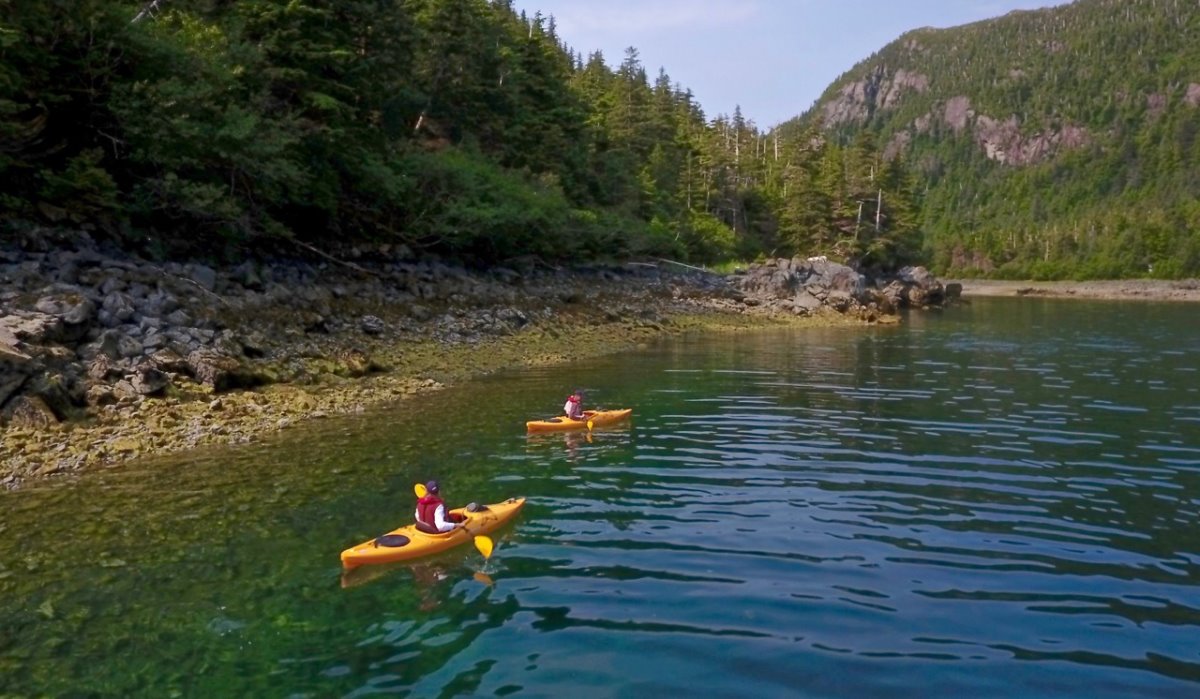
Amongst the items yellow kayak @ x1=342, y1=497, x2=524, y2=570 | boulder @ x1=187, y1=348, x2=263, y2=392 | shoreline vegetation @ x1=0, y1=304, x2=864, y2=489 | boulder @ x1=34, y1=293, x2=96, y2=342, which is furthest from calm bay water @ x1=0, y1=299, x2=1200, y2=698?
boulder @ x1=34, y1=293, x2=96, y2=342

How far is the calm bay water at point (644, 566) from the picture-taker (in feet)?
23.4

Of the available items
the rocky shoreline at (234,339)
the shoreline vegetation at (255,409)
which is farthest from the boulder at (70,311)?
the shoreline vegetation at (255,409)

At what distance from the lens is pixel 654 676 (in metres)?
7.00

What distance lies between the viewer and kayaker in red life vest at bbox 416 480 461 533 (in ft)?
33.3

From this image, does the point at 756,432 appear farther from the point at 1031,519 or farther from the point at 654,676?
the point at 654,676

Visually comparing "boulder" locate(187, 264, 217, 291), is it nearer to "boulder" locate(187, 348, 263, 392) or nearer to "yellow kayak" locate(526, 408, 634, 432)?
"boulder" locate(187, 348, 263, 392)

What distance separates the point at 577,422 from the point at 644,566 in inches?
287

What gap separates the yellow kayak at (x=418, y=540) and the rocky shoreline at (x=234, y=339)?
6.04 meters

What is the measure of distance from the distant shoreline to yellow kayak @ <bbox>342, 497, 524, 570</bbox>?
286ft

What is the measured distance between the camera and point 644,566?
9.52 metres

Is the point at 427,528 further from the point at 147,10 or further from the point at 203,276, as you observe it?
the point at 147,10

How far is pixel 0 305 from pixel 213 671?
12.4 m

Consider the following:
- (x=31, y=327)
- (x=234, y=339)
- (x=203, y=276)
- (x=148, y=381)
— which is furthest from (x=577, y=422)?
(x=203, y=276)

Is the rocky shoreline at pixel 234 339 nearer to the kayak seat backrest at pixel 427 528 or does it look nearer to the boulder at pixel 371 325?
the boulder at pixel 371 325
